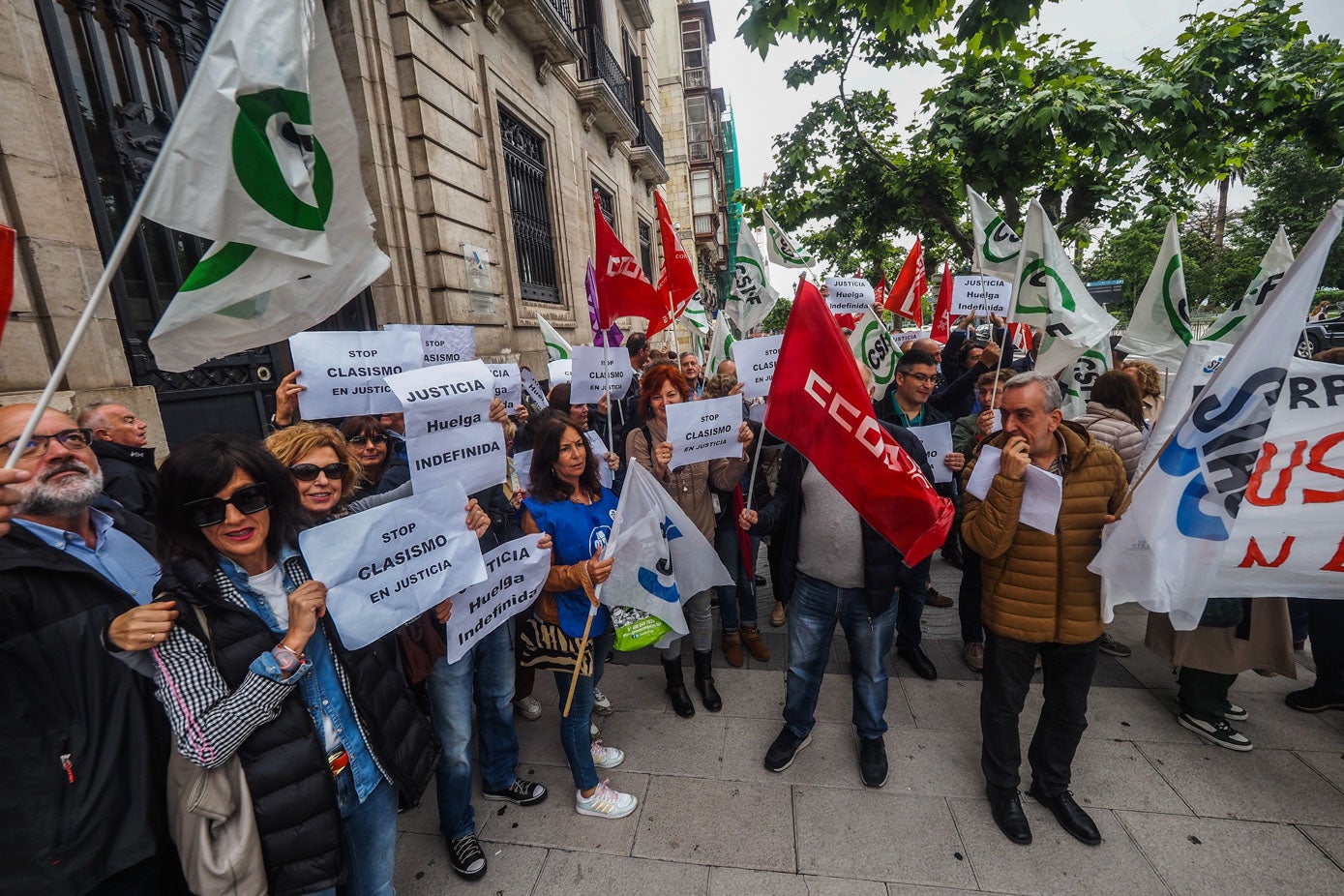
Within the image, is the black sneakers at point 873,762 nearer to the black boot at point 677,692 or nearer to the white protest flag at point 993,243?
the black boot at point 677,692

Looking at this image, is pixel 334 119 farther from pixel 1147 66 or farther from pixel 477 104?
pixel 1147 66

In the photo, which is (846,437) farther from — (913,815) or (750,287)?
(750,287)

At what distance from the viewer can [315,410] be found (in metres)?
2.81

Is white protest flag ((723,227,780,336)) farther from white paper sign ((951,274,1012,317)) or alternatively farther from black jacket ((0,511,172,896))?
black jacket ((0,511,172,896))

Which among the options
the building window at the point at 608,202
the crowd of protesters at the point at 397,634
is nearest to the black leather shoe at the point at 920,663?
the crowd of protesters at the point at 397,634

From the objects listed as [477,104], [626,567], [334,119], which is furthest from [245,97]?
[477,104]

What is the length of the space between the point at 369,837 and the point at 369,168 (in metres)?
6.52

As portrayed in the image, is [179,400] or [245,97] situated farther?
[179,400]

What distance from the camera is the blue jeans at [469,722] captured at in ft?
8.11

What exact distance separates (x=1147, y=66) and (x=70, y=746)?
11.7 meters

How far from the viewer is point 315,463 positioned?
2.10m

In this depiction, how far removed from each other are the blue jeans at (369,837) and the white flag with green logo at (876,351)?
4374 millimetres

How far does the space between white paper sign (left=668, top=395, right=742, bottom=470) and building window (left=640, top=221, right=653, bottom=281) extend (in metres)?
15.0

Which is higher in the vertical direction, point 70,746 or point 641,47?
point 641,47
